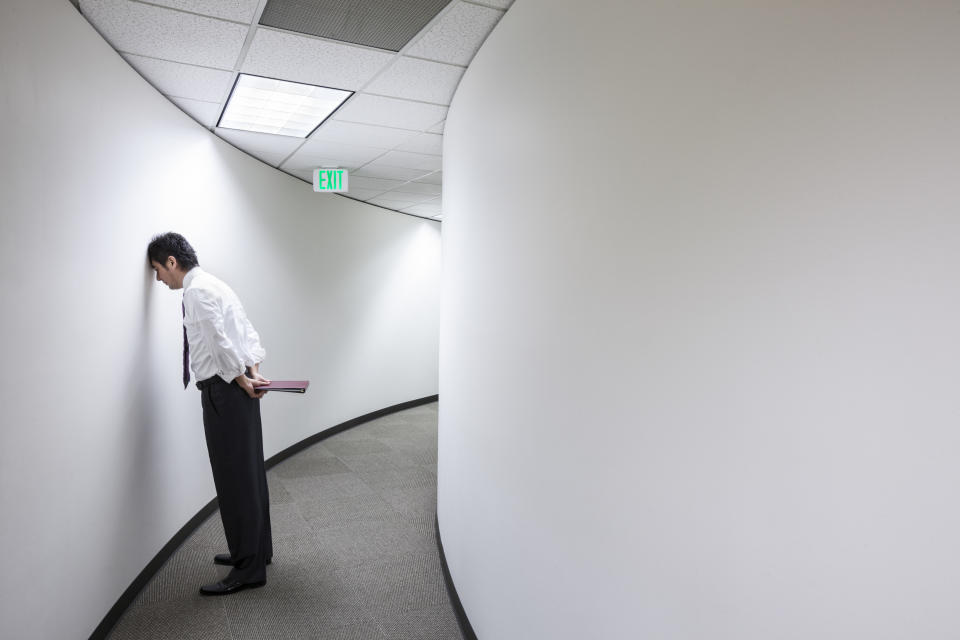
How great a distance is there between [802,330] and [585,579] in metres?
0.77

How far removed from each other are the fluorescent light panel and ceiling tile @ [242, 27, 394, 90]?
111 mm

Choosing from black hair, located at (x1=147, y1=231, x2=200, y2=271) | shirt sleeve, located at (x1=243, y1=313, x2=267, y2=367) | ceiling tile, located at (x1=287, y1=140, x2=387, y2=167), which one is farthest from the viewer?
ceiling tile, located at (x1=287, y1=140, x2=387, y2=167)

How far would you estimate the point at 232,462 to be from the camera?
259 cm

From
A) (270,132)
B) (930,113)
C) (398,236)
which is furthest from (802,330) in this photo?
(398,236)

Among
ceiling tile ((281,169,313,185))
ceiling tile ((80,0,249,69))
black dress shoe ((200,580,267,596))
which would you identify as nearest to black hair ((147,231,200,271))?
ceiling tile ((80,0,249,69))

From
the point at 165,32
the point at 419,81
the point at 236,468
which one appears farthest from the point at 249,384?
the point at 419,81

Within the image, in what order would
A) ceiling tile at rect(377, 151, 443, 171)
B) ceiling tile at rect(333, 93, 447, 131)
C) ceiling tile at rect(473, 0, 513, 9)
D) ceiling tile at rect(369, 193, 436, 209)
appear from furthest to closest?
ceiling tile at rect(369, 193, 436, 209) < ceiling tile at rect(377, 151, 443, 171) < ceiling tile at rect(333, 93, 447, 131) < ceiling tile at rect(473, 0, 513, 9)

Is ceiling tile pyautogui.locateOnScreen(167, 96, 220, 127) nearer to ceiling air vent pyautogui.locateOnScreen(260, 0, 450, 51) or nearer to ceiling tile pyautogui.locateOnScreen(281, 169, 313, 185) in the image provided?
ceiling air vent pyautogui.locateOnScreen(260, 0, 450, 51)

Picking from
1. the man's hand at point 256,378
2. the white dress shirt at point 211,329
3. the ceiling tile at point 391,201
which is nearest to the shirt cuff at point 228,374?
the white dress shirt at point 211,329

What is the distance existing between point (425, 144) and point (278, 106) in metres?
0.91

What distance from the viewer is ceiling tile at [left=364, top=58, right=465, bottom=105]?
2.44 metres

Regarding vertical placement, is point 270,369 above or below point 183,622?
above

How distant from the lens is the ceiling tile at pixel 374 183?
4719 millimetres

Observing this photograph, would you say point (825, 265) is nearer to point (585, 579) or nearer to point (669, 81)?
point (669, 81)
